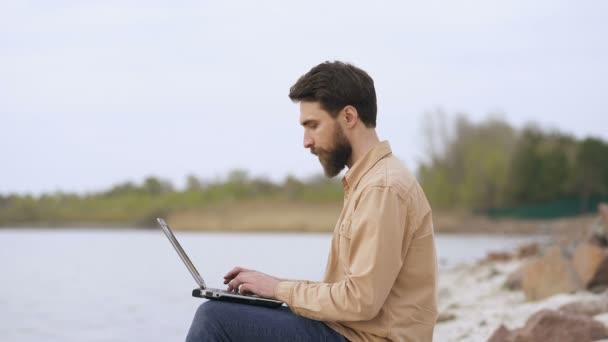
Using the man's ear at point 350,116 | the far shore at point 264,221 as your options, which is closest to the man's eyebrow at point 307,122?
the man's ear at point 350,116

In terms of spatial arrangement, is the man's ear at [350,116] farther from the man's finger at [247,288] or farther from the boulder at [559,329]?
the boulder at [559,329]

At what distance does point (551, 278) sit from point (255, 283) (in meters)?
6.48

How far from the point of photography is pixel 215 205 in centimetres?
3712

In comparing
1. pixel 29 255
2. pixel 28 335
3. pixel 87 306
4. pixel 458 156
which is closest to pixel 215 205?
pixel 29 255

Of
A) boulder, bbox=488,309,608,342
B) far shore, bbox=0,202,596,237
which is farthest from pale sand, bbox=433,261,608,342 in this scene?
far shore, bbox=0,202,596,237

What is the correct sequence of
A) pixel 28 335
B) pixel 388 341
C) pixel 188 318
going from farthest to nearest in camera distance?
pixel 188 318 < pixel 28 335 < pixel 388 341

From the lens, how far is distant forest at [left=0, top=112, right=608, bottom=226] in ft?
123

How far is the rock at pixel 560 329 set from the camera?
5059 millimetres

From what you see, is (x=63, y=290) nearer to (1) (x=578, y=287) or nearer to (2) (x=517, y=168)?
(1) (x=578, y=287)

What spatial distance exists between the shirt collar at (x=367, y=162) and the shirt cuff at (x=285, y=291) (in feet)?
1.30

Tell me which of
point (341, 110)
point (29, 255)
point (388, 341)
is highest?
point (341, 110)

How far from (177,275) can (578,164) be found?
1289 inches

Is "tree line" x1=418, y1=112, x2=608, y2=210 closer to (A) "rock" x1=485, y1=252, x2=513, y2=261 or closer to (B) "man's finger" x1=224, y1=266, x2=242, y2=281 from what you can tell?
(A) "rock" x1=485, y1=252, x2=513, y2=261

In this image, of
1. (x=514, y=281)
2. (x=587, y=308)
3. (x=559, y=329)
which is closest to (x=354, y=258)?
(x=559, y=329)
